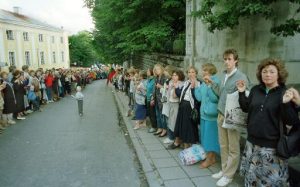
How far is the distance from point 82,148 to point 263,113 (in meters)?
5.23

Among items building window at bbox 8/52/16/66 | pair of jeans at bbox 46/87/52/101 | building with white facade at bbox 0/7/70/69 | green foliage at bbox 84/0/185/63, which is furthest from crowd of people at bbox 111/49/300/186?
building window at bbox 8/52/16/66

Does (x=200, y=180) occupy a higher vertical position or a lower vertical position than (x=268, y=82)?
lower

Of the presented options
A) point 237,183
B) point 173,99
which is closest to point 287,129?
point 237,183

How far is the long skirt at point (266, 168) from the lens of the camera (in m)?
3.55

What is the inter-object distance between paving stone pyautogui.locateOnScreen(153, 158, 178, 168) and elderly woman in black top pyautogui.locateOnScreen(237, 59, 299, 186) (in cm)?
237

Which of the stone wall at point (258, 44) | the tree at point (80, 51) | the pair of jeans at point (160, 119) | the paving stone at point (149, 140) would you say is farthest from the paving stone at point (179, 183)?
the tree at point (80, 51)

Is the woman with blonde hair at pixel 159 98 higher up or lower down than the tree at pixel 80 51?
lower down

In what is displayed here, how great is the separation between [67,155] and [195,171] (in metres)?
3.20

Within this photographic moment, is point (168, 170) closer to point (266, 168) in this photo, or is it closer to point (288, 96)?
point (266, 168)

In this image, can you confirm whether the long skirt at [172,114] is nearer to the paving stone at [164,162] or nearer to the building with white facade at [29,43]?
the paving stone at [164,162]

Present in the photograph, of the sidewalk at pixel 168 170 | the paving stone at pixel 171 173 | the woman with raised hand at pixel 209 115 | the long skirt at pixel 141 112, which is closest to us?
the sidewalk at pixel 168 170

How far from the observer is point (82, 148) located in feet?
25.1

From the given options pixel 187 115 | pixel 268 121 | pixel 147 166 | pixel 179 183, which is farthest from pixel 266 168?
pixel 147 166

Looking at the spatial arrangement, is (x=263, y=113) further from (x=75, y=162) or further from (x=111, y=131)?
(x=111, y=131)
